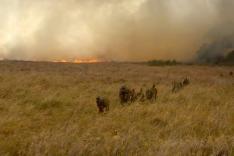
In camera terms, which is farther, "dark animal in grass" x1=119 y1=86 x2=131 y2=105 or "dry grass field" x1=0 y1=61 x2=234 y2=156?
"dark animal in grass" x1=119 y1=86 x2=131 y2=105

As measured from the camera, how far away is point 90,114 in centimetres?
1170

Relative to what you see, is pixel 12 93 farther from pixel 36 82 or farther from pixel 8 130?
pixel 8 130

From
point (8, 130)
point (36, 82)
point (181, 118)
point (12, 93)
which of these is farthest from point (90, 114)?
point (36, 82)

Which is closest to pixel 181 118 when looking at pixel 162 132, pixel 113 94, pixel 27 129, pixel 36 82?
pixel 162 132

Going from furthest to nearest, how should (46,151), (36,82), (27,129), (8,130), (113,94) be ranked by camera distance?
(36,82) → (113,94) → (27,129) → (8,130) → (46,151)

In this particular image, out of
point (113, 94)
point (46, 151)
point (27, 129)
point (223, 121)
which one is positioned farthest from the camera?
point (113, 94)

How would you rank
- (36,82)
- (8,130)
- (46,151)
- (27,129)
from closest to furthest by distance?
(46,151)
(8,130)
(27,129)
(36,82)

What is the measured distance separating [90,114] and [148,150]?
512cm

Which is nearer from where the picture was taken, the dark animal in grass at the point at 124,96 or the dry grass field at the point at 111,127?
the dry grass field at the point at 111,127

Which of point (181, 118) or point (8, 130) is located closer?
point (8, 130)

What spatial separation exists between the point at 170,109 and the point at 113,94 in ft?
17.3

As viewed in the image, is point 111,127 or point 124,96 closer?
point 111,127

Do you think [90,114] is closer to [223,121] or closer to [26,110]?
[26,110]

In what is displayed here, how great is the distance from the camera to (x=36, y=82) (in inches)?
765
